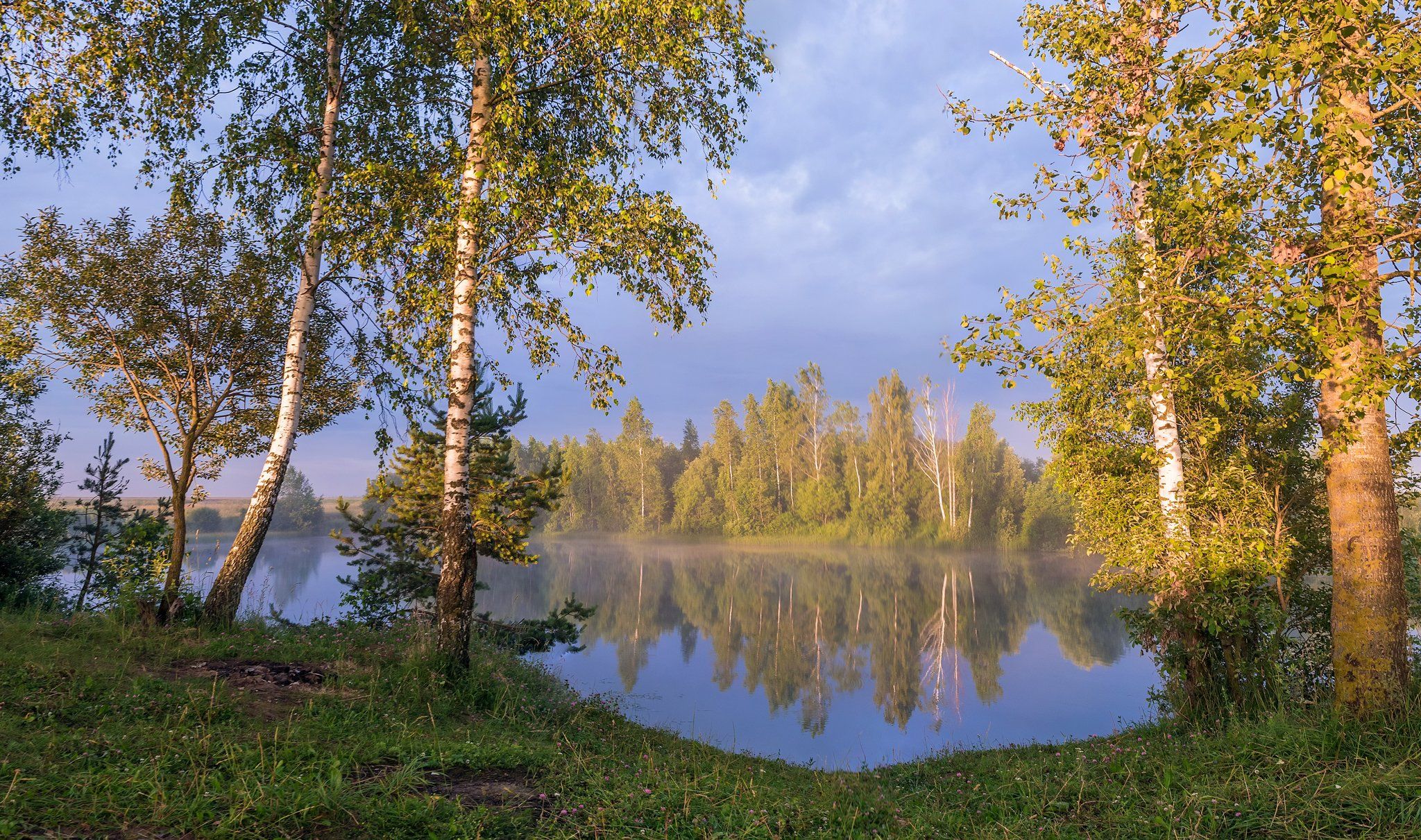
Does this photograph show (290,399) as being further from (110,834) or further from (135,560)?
(110,834)

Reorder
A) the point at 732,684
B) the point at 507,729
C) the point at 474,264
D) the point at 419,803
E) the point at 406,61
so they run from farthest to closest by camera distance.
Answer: the point at 732,684
the point at 406,61
the point at 474,264
the point at 507,729
the point at 419,803

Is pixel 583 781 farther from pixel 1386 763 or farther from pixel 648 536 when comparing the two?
pixel 648 536

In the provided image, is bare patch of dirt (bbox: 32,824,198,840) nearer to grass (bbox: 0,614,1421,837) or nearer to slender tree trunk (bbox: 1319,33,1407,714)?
grass (bbox: 0,614,1421,837)

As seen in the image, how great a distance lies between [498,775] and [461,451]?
424cm

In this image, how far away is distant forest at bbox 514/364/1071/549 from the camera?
56906 millimetres

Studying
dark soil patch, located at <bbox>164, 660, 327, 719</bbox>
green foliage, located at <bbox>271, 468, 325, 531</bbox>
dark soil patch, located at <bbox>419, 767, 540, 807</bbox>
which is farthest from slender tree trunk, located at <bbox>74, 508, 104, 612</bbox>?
green foliage, located at <bbox>271, 468, 325, 531</bbox>

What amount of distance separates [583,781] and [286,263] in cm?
1050

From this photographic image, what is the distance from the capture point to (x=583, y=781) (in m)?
5.12

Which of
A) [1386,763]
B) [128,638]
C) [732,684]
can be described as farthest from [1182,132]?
[732,684]

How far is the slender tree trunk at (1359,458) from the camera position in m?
5.24

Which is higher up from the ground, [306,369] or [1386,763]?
[306,369]

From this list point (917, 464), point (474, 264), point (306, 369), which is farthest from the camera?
point (917, 464)

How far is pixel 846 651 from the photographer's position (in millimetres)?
24250

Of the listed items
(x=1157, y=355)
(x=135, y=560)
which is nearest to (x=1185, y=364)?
(x=1157, y=355)
